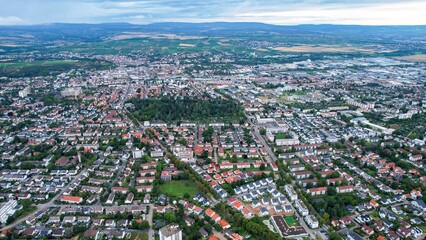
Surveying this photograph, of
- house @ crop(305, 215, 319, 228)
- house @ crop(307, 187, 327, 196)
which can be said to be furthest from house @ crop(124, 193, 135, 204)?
house @ crop(307, 187, 327, 196)

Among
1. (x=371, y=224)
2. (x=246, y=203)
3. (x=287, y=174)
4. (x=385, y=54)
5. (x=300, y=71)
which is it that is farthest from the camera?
(x=385, y=54)

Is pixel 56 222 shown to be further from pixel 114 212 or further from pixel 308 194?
pixel 308 194

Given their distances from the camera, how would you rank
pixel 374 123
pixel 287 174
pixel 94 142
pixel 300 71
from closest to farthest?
pixel 287 174 < pixel 94 142 < pixel 374 123 < pixel 300 71

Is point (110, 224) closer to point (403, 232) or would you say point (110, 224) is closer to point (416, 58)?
point (403, 232)

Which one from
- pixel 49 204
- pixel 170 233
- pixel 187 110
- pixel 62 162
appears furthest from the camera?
pixel 187 110

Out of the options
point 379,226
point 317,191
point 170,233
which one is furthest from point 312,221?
point 170,233

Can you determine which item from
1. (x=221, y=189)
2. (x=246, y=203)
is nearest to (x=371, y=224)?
(x=246, y=203)
